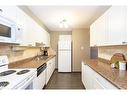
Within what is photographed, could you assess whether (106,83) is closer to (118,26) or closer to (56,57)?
(118,26)

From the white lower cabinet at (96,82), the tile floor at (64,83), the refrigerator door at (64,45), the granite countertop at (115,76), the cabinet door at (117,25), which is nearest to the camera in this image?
the granite countertop at (115,76)

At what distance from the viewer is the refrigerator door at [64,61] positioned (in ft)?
22.0

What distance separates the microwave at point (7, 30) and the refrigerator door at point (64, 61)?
4559 mm

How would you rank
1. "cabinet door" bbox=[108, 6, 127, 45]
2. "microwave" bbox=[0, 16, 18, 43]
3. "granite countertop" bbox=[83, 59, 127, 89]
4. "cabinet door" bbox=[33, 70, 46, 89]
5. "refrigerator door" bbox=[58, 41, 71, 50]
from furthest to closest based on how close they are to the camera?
"refrigerator door" bbox=[58, 41, 71, 50] < "cabinet door" bbox=[33, 70, 46, 89] < "cabinet door" bbox=[108, 6, 127, 45] < "microwave" bbox=[0, 16, 18, 43] < "granite countertop" bbox=[83, 59, 127, 89]

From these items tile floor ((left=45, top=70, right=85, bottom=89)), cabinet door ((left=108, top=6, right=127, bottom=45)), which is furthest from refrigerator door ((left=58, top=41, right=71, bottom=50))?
cabinet door ((left=108, top=6, right=127, bottom=45))

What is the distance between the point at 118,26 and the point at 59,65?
4751 mm

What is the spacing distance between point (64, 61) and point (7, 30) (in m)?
4.84

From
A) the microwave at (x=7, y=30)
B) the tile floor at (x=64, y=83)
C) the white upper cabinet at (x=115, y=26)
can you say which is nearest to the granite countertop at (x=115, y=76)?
the white upper cabinet at (x=115, y=26)

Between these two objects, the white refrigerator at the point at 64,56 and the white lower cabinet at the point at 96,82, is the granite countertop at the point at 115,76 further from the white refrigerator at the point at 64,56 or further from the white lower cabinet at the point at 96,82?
the white refrigerator at the point at 64,56

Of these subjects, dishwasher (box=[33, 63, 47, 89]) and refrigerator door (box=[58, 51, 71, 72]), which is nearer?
dishwasher (box=[33, 63, 47, 89])

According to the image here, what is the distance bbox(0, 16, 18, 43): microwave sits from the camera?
1.89 metres

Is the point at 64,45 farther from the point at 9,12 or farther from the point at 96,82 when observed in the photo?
the point at 9,12

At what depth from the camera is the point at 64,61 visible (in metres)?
6.73

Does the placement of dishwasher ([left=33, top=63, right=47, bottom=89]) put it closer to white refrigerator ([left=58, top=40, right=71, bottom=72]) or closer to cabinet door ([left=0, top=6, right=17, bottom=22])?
cabinet door ([left=0, top=6, right=17, bottom=22])
